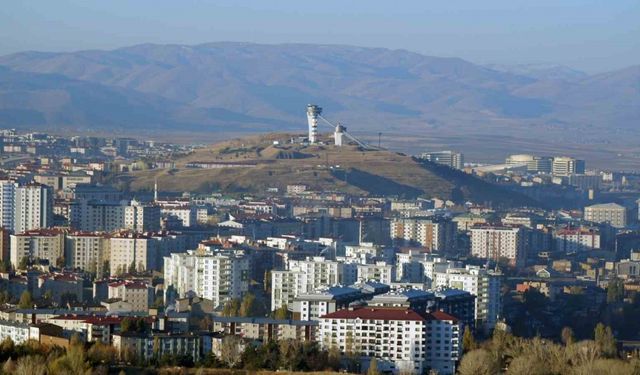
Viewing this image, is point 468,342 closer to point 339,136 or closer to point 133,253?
point 133,253

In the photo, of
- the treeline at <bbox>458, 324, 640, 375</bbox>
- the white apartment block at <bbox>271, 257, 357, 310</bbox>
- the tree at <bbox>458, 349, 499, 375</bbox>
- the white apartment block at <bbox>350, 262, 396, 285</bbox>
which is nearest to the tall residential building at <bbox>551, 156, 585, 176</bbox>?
the white apartment block at <bbox>350, 262, 396, 285</bbox>

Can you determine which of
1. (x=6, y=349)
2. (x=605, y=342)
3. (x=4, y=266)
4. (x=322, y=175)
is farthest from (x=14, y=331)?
(x=322, y=175)

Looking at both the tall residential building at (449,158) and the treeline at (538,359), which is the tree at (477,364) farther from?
the tall residential building at (449,158)

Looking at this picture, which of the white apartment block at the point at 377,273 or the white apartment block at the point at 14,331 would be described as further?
the white apartment block at the point at 377,273

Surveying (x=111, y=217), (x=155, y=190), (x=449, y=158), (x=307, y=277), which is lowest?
(x=307, y=277)

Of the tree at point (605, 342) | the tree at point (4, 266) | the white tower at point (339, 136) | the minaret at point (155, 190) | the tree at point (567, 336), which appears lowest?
the tree at point (567, 336)

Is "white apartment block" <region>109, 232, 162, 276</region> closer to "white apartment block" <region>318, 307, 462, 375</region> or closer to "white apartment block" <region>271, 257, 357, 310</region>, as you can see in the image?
"white apartment block" <region>271, 257, 357, 310</region>

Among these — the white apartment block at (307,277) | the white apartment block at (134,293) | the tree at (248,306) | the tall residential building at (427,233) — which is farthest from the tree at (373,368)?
the tall residential building at (427,233)
